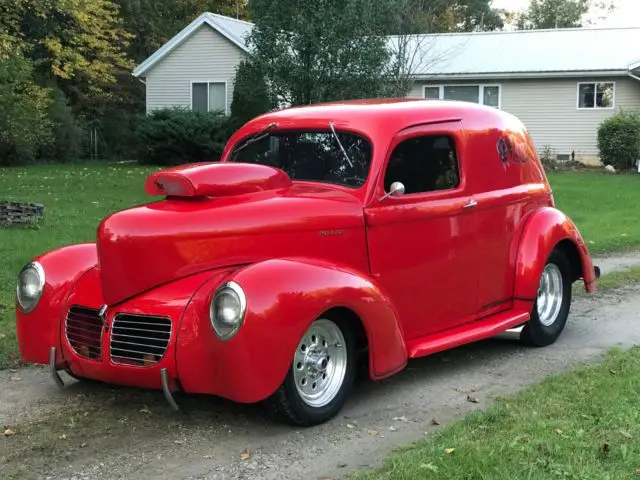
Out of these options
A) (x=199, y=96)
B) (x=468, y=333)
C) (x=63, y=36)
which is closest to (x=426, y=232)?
(x=468, y=333)

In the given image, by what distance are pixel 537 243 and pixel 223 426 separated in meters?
3.02

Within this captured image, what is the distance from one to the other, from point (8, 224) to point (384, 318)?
834 cm

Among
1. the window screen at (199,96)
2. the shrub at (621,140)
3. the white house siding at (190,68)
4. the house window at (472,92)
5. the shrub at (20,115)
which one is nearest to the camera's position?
the shrub at (621,140)

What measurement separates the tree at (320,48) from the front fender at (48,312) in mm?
11790

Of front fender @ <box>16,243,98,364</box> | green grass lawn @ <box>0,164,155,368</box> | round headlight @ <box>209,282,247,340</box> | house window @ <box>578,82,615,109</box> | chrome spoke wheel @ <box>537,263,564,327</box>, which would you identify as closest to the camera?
round headlight @ <box>209,282,247,340</box>

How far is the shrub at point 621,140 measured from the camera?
24.4 metres

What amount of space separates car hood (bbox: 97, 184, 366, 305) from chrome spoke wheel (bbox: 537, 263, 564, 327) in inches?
95.8

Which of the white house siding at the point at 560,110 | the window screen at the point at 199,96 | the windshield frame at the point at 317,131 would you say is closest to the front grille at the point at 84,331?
the windshield frame at the point at 317,131

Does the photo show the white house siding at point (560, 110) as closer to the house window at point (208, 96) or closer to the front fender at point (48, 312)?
the house window at point (208, 96)

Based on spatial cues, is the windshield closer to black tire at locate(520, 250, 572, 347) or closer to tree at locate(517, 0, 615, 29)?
black tire at locate(520, 250, 572, 347)

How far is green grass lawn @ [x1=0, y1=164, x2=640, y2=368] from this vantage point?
9234 mm

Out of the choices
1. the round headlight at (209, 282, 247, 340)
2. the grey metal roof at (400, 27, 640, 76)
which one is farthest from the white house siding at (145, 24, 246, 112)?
the round headlight at (209, 282, 247, 340)

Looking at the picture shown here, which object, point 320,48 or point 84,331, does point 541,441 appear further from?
point 320,48

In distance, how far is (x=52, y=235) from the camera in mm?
10820
